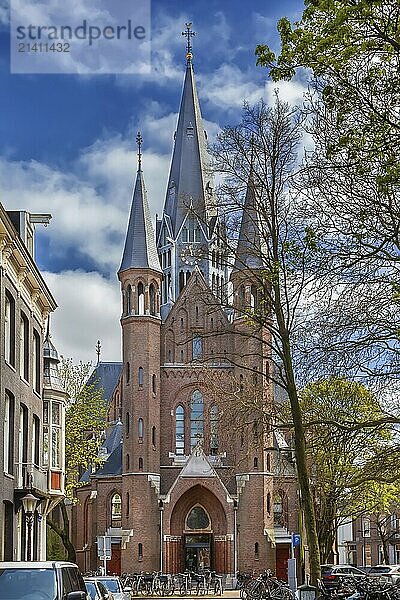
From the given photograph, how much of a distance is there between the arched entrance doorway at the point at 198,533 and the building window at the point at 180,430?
2923 millimetres

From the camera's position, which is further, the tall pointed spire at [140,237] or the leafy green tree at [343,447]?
the tall pointed spire at [140,237]

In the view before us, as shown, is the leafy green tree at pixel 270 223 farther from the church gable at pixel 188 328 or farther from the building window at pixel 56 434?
the church gable at pixel 188 328

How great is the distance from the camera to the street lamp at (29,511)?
31.5 metres

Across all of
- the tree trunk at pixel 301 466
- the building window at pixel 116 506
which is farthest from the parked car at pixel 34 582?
the building window at pixel 116 506

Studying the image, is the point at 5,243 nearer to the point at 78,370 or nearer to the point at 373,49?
the point at 373,49

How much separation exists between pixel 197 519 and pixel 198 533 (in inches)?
36.3

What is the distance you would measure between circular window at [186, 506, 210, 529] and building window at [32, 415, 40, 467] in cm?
3367

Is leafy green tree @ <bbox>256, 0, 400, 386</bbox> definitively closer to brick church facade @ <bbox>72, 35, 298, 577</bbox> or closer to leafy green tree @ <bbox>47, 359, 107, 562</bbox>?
leafy green tree @ <bbox>47, 359, 107, 562</bbox>

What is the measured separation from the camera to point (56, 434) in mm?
42344

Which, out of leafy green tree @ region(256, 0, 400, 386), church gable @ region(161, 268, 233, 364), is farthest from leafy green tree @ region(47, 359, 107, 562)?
leafy green tree @ region(256, 0, 400, 386)

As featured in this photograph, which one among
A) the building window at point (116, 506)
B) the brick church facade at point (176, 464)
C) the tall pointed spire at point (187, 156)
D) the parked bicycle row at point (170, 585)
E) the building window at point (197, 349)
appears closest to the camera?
the parked bicycle row at point (170, 585)

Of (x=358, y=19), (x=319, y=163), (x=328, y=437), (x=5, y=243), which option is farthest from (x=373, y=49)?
(x=5, y=243)

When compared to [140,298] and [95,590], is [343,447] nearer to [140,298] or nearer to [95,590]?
[95,590]

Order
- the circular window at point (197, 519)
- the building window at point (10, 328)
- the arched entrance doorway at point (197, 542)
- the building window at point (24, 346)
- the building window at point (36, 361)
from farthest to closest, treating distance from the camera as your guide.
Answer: the circular window at point (197, 519) → the arched entrance doorway at point (197, 542) → the building window at point (36, 361) → the building window at point (24, 346) → the building window at point (10, 328)
